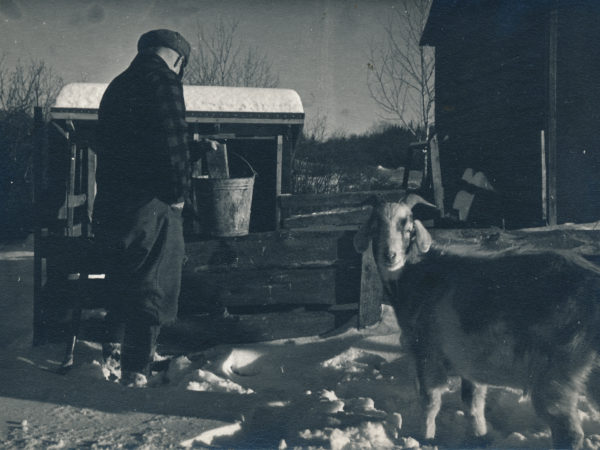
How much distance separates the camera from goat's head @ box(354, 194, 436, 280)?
12.2 ft

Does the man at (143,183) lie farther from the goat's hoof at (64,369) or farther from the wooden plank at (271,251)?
the wooden plank at (271,251)

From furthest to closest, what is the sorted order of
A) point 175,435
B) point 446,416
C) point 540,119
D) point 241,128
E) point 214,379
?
point 540,119 < point 241,128 < point 214,379 < point 446,416 < point 175,435

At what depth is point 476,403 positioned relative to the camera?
3777mm

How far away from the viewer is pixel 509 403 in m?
4.21

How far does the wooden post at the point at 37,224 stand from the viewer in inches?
214

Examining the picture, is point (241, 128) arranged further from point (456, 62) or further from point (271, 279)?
point (456, 62)

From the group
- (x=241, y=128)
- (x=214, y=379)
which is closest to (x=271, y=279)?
(x=214, y=379)

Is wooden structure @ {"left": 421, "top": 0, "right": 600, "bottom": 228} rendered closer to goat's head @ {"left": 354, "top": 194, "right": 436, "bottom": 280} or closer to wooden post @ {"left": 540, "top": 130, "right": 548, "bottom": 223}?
wooden post @ {"left": 540, "top": 130, "right": 548, "bottom": 223}

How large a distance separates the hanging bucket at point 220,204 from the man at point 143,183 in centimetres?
94

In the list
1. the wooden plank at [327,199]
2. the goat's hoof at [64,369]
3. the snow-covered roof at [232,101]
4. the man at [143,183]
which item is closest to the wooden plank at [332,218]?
the wooden plank at [327,199]

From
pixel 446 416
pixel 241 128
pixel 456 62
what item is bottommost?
pixel 446 416

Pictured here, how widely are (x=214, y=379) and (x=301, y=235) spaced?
1.74 metres

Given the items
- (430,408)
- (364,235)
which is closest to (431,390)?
(430,408)

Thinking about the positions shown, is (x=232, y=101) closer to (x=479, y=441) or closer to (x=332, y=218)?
(x=332, y=218)
